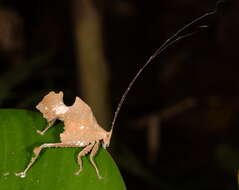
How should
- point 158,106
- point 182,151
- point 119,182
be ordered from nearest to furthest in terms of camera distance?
1. point 119,182
2. point 182,151
3. point 158,106

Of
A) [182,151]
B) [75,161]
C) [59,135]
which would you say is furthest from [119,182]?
[182,151]

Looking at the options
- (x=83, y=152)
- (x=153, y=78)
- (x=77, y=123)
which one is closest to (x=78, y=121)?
(x=77, y=123)

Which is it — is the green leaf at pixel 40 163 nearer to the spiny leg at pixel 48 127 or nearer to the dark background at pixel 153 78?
the spiny leg at pixel 48 127

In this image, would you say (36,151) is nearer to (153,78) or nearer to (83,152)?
(83,152)

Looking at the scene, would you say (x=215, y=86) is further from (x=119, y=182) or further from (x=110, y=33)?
(x=119, y=182)

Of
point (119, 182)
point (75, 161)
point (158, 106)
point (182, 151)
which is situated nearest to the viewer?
point (119, 182)

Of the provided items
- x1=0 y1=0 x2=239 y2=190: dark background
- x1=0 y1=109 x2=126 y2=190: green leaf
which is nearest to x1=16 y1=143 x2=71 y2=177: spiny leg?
x1=0 y1=109 x2=126 y2=190: green leaf
